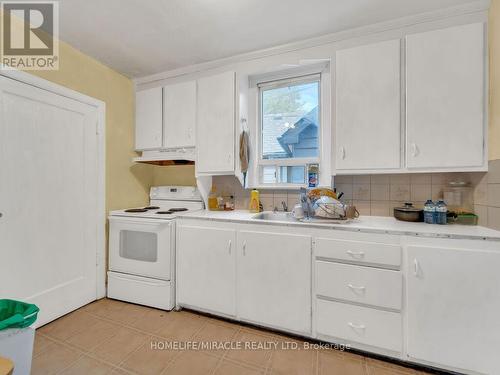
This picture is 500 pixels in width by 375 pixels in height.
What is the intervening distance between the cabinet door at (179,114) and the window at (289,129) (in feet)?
2.34

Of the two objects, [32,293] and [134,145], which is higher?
[134,145]

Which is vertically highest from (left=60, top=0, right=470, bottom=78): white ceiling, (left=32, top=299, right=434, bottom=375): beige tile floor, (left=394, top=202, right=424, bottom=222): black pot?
(left=60, top=0, right=470, bottom=78): white ceiling

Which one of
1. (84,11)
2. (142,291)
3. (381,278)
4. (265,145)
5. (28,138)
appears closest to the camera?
(381,278)

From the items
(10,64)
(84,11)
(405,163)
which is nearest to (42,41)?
(10,64)

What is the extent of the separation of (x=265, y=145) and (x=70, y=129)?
1791mm

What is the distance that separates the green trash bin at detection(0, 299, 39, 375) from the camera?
3.82 feet

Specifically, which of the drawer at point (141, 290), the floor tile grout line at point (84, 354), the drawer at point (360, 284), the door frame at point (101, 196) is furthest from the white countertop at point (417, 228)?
the door frame at point (101, 196)

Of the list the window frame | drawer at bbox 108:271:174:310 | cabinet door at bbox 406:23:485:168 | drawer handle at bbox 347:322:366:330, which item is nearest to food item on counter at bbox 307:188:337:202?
the window frame

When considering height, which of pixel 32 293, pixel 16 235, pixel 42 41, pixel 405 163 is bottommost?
pixel 32 293

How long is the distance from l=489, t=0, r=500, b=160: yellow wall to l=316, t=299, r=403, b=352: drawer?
1.24m

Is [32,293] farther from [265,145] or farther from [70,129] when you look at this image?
[265,145]

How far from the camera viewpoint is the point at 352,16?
1.64 metres

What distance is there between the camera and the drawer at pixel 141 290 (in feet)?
6.62

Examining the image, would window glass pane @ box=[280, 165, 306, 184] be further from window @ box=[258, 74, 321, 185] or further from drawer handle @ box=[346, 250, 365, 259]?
drawer handle @ box=[346, 250, 365, 259]
